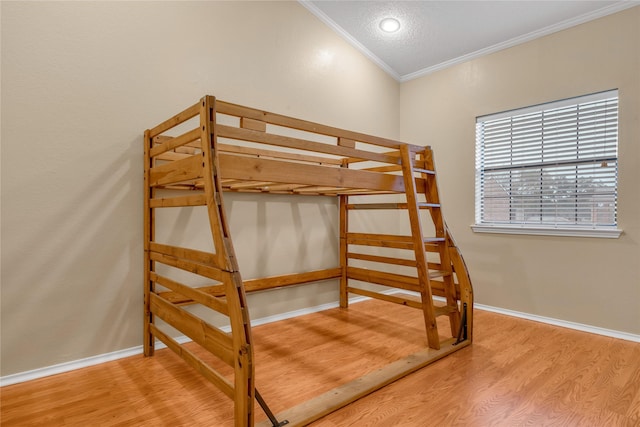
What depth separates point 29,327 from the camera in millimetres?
1899

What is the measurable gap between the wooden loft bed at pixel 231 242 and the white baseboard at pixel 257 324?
191mm

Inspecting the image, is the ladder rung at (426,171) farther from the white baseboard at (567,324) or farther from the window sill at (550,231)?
the white baseboard at (567,324)

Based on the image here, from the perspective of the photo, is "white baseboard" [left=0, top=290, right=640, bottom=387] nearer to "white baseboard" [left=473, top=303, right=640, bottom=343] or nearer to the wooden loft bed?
"white baseboard" [left=473, top=303, right=640, bottom=343]

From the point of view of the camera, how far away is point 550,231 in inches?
114

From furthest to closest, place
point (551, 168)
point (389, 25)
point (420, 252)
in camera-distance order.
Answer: point (389, 25)
point (551, 168)
point (420, 252)

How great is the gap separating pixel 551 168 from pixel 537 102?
23.1 inches

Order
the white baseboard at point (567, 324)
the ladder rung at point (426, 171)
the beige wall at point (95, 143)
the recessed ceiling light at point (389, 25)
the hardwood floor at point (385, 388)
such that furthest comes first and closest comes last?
the recessed ceiling light at point (389, 25) → the white baseboard at point (567, 324) → the ladder rung at point (426, 171) → the beige wall at point (95, 143) → the hardwood floor at point (385, 388)

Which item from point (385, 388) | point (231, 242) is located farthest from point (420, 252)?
point (231, 242)

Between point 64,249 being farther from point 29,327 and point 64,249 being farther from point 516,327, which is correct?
point 516,327

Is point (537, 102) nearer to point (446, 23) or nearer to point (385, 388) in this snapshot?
point (446, 23)

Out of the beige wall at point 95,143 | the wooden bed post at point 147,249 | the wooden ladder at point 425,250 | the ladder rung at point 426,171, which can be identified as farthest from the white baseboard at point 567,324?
the wooden bed post at point 147,249

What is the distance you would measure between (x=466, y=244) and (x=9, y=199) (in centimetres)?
355

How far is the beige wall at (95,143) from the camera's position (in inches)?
73.5

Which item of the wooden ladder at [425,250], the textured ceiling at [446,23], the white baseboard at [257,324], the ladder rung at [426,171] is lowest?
the white baseboard at [257,324]
